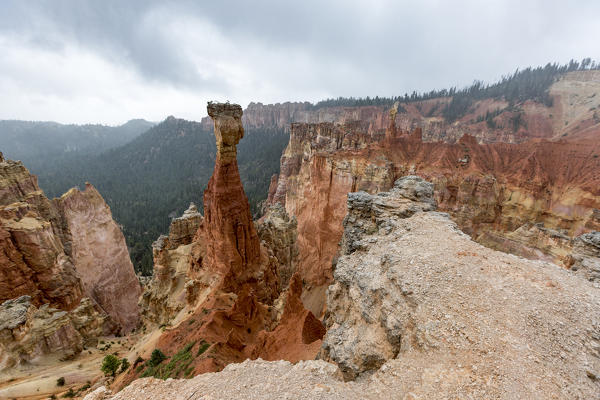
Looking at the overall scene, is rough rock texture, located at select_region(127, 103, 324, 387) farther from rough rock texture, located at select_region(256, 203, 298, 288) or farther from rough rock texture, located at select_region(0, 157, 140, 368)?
rough rock texture, located at select_region(0, 157, 140, 368)

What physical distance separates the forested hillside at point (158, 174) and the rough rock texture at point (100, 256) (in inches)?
703

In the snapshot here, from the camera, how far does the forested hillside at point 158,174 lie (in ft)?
243

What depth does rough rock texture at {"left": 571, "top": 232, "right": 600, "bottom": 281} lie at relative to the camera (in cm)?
931

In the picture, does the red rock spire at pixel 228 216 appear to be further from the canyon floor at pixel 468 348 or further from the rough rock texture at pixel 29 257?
the rough rock texture at pixel 29 257

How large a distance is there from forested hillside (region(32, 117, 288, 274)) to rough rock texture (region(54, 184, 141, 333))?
1786 cm

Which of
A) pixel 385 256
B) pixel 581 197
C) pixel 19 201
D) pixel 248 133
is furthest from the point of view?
pixel 248 133

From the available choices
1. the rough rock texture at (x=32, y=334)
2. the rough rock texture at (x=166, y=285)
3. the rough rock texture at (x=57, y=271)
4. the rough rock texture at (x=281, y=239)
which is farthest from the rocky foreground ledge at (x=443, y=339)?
the rough rock texture at (x=281, y=239)

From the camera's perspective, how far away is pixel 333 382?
6.12 m

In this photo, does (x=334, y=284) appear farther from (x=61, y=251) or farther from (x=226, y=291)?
(x=61, y=251)

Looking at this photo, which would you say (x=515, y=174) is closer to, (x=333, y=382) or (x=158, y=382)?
(x=333, y=382)

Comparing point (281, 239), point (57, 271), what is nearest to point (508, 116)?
point (281, 239)

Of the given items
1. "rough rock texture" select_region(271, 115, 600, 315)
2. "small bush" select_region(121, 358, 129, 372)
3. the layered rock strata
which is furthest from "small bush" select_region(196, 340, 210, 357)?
"rough rock texture" select_region(271, 115, 600, 315)

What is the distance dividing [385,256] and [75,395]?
14.6 m

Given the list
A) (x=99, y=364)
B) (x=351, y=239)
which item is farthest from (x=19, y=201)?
(x=351, y=239)
